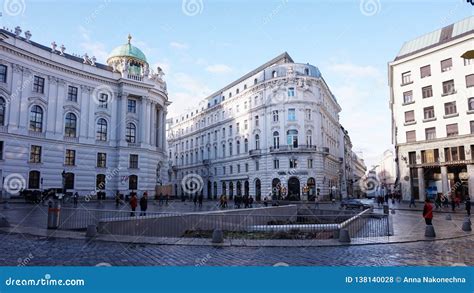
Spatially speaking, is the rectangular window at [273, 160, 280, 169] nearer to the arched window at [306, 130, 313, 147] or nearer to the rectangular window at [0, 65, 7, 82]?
the arched window at [306, 130, 313, 147]

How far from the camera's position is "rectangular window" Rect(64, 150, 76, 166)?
4456cm

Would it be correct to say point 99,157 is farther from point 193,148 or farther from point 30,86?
point 193,148

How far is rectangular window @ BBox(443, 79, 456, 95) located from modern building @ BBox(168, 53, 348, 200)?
67.0 feet

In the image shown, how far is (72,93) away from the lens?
46.5 meters

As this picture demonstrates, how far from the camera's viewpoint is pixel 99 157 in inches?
1891

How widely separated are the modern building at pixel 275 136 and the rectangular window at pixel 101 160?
2469 cm

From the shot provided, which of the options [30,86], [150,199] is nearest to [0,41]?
[30,86]

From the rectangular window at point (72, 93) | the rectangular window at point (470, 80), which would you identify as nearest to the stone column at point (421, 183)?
the rectangular window at point (470, 80)

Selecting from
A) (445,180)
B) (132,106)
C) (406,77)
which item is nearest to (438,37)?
(406,77)

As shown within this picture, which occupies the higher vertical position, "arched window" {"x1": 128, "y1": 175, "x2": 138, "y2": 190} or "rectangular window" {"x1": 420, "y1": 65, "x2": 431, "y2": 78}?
"rectangular window" {"x1": 420, "y1": 65, "x2": 431, "y2": 78}

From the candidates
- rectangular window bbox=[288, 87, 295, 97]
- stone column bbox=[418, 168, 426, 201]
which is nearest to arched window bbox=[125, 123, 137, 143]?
rectangular window bbox=[288, 87, 295, 97]

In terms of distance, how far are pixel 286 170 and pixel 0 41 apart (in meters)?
41.8

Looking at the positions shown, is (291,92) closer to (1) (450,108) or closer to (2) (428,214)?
(1) (450,108)

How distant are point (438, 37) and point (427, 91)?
8235 mm
